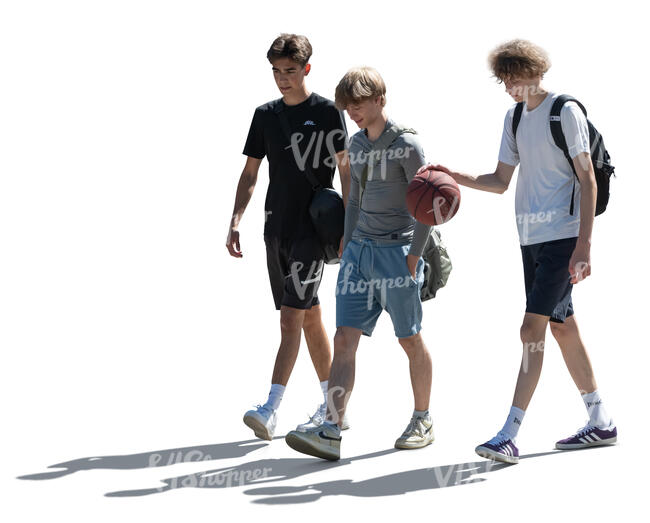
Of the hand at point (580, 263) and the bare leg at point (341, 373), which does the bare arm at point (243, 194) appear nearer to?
the bare leg at point (341, 373)

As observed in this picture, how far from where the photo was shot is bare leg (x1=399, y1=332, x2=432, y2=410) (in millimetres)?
7773

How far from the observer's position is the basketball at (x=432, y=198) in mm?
7133

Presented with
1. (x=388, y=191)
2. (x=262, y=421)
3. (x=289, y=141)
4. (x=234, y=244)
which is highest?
(x=289, y=141)

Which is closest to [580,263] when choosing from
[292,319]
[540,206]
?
[540,206]

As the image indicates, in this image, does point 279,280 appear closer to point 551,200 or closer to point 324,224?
point 324,224

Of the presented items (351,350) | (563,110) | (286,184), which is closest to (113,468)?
(351,350)

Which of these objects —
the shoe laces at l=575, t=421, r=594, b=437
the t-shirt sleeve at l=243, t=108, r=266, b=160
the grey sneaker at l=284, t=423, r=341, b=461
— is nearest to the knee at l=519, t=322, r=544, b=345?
the shoe laces at l=575, t=421, r=594, b=437

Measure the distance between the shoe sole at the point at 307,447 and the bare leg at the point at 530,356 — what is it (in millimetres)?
1260

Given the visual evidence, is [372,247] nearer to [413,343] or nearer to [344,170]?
[413,343]

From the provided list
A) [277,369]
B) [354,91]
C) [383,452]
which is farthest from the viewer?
[277,369]

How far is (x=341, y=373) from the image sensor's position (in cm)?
752

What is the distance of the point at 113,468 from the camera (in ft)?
25.0

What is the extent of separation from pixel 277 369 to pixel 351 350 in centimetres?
94

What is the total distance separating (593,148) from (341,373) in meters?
2.20
